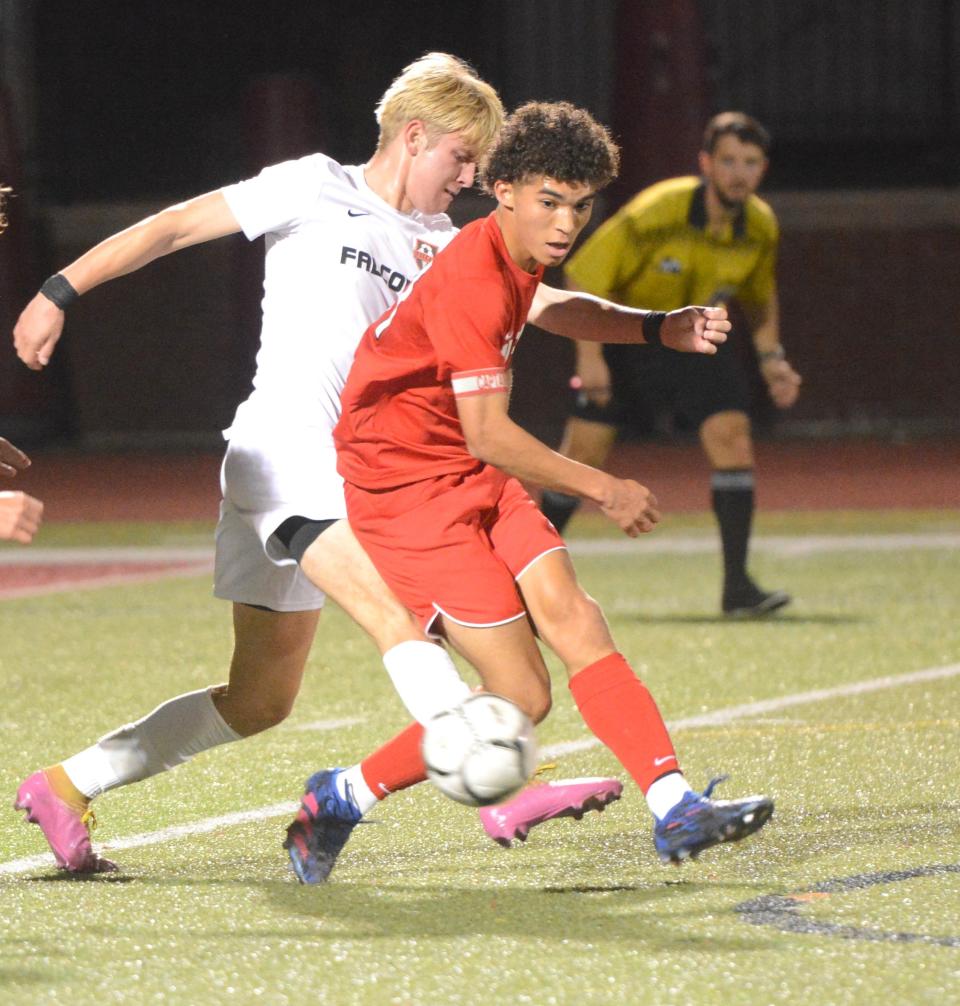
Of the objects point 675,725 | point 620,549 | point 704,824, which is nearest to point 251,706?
point 704,824

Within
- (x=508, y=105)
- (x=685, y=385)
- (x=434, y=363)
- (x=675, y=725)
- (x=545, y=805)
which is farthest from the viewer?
(x=508, y=105)

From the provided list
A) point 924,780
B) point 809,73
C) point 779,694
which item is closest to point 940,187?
point 809,73

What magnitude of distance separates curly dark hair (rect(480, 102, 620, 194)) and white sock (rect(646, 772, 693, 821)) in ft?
4.18

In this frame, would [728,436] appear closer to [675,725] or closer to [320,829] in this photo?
[675,725]

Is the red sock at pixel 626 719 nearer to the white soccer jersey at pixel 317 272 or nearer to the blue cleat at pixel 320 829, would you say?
the blue cleat at pixel 320 829

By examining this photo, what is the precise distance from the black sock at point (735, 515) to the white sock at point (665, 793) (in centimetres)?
524

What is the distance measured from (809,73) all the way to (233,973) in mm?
19413

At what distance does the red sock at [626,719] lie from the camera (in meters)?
4.59

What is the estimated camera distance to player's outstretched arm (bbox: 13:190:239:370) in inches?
190

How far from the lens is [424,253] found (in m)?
5.19

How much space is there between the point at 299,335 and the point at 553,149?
0.81 metres

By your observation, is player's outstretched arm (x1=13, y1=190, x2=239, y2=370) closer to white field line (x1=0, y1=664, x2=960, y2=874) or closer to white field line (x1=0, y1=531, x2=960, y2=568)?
white field line (x1=0, y1=664, x2=960, y2=874)

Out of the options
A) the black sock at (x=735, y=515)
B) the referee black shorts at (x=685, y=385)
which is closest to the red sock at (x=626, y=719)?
the referee black shorts at (x=685, y=385)

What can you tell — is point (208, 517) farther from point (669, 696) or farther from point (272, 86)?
point (669, 696)
